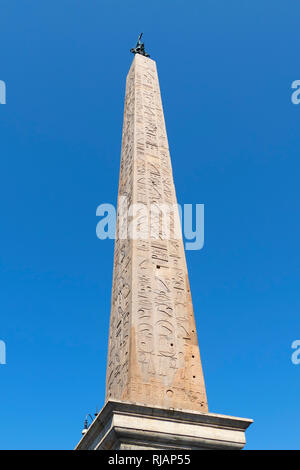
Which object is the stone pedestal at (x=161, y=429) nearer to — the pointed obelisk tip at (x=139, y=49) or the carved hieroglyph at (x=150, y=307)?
the carved hieroglyph at (x=150, y=307)

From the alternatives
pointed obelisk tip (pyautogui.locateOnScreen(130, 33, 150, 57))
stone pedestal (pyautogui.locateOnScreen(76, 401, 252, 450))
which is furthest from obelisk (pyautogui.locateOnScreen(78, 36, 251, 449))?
pointed obelisk tip (pyautogui.locateOnScreen(130, 33, 150, 57))

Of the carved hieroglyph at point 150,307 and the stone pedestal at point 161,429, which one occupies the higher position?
the carved hieroglyph at point 150,307

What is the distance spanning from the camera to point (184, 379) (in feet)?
19.3

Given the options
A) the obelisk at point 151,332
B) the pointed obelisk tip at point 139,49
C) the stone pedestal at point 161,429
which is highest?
the pointed obelisk tip at point 139,49

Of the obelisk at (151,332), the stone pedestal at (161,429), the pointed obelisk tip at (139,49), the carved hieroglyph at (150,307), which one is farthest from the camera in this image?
the pointed obelisk tip at (139,49)

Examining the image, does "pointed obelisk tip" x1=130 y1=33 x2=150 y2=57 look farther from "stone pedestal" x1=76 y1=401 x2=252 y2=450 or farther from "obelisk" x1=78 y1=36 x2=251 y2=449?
"stone pedestal" x1=76 y1=401 x2=252 y2=450

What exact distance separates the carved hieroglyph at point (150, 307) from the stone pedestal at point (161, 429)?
277mm

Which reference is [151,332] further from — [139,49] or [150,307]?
[139,49]

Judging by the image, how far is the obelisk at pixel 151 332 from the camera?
197 inches

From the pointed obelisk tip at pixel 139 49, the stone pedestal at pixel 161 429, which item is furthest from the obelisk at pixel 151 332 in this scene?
the pointed obelisk tip at pixel 139 49

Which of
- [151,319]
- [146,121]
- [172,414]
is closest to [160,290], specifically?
[151,319]

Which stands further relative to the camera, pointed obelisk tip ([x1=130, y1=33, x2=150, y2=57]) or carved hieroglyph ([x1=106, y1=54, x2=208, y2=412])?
pointed obelisk tip ([x1=130, y1=33, x2=150, y2=57])

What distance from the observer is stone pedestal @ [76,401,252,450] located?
485cm
